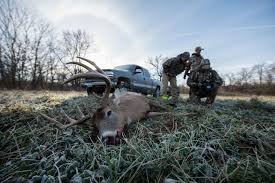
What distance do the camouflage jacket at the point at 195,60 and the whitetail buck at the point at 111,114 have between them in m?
3.41

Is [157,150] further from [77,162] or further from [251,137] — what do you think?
[251,137]

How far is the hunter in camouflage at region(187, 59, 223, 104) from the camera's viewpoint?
657 centimetres

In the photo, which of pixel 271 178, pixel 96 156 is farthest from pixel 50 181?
pixel 271 178

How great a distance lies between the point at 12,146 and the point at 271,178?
2.83 meters

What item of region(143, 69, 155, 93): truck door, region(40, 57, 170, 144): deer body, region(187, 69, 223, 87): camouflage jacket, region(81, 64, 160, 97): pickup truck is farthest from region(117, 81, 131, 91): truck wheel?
region(40, 57, 170, 144): deer body

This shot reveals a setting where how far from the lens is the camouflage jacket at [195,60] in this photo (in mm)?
6964

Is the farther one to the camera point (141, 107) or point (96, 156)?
point (141, 107)

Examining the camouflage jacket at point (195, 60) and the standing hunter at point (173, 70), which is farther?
the standing hunter at point (173, 70)

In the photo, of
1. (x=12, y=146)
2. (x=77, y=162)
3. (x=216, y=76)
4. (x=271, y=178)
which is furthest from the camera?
(x=216, y=76)

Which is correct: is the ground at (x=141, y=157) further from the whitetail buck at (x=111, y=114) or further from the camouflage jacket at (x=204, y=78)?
the camouflage jacket at (x=204, y=78)

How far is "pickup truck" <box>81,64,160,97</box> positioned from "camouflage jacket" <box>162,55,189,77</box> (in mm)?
2872

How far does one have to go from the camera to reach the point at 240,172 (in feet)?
5.54

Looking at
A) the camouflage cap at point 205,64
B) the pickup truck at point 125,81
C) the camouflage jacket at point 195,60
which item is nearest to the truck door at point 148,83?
the pickup truck at point 125,81

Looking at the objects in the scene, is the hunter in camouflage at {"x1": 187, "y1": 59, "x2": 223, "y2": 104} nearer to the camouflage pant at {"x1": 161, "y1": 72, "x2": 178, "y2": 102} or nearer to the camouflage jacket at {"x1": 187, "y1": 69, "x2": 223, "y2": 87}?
the camouflage jacket at {"x1": 187, "y1": 69, "x2": 223, "y2": 87}
